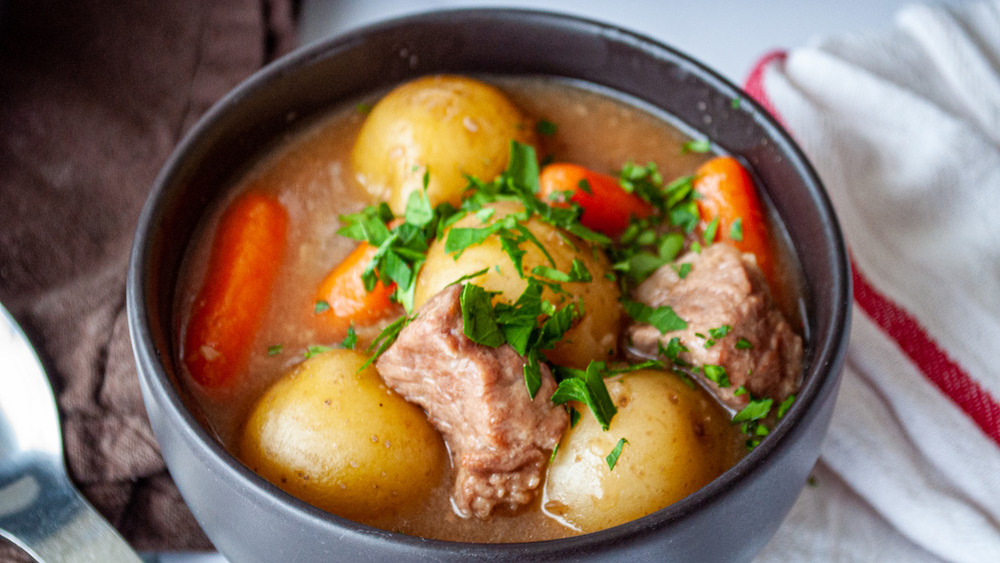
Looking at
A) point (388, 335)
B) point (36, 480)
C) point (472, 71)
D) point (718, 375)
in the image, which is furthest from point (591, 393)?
point (36, 480)

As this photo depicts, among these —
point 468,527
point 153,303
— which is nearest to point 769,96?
point 468,527

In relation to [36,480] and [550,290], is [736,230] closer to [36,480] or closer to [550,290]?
[550,290]

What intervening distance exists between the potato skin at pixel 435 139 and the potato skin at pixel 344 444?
399 millimetres

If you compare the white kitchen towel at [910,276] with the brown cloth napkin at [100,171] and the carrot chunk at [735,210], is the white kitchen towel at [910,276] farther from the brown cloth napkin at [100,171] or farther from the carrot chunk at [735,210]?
the brown cloth napkin at [100,171]

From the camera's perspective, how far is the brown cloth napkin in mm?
1566

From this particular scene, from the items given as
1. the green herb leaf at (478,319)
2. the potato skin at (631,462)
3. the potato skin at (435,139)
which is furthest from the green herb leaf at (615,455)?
the potato skin at (435,139)

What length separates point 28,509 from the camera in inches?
58.7

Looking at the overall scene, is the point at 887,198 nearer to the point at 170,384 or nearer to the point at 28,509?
the point at 170,384

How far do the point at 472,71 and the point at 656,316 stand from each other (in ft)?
2.35

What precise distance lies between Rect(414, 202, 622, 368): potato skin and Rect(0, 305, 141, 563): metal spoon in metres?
0.65

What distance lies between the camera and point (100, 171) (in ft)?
6.30

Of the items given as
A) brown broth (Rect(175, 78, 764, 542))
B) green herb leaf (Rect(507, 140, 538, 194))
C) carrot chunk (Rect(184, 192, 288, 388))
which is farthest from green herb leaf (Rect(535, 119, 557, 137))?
carrot chunk (Rect(184, 192, 288, 388))

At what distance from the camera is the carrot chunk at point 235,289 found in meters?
1.44

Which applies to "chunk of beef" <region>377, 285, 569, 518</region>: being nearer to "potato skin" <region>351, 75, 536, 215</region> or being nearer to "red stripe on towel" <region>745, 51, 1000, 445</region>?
"potato skin" <region>351, 75, 536, 215</region>
